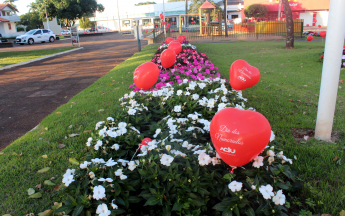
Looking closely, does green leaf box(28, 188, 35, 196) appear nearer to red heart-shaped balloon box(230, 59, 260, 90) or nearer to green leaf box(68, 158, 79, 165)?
green leaf box(68, 158, 79, 165)

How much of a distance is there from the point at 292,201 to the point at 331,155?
1.04 m

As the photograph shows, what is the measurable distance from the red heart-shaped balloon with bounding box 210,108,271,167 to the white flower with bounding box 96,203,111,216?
921 mm

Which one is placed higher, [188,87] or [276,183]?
[188,87]

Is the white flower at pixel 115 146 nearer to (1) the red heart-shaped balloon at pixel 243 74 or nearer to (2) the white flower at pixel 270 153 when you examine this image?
(2) the white flower at pixel 270 153

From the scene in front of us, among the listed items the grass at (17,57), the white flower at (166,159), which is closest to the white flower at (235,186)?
the white flower at (166,159)

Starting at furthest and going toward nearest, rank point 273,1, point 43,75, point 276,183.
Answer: point 273,1, point 43,75, point 276,183

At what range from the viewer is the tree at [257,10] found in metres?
35.5

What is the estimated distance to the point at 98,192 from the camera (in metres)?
1.81

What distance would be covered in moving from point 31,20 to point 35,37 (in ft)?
118

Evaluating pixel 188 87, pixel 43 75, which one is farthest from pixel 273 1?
pixel 188 87

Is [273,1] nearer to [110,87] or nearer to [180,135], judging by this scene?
[110,87]

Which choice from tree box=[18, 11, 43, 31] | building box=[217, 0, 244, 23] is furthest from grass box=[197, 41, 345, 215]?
tree box=[18, 11, 43, 31]

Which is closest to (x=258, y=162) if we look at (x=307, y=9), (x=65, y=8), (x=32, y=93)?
(x=32, y=93)

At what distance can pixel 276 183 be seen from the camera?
2.05m
